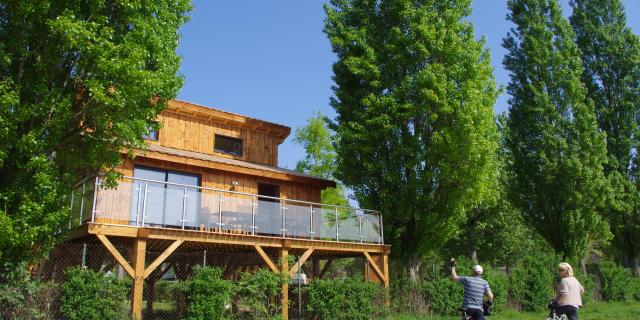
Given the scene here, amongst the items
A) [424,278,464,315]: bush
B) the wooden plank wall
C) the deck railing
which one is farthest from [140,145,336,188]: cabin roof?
[424,278,464,315]: bush

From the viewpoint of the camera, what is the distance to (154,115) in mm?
13547

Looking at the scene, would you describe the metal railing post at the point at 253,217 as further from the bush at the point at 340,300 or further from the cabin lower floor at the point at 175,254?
the bush at the point at 340,300

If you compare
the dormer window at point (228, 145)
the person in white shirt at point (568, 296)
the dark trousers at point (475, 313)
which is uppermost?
the dormer window at point (228, 145)

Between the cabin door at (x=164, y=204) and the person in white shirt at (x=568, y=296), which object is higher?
the cabin door at (x=164, y=204)

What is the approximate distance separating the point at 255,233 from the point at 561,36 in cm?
1990

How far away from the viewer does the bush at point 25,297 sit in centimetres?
1048

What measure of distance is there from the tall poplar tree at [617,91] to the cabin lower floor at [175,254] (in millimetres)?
17220

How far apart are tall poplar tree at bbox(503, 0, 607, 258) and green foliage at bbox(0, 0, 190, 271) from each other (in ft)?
65.8

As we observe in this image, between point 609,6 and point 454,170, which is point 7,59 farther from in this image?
point 609,6

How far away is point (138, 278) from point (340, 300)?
5.53 metres

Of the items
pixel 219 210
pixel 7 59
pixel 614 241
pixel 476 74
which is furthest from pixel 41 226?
pixel 614 241

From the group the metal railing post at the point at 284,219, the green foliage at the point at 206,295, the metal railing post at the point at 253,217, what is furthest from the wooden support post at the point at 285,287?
the green foliage at the point at 206,295

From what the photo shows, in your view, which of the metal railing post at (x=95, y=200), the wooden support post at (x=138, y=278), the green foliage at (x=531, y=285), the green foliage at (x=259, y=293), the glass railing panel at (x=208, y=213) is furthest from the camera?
the green foliage at (x=531, y=285)

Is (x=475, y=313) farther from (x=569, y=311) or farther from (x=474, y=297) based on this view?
(x=569, y=311)
